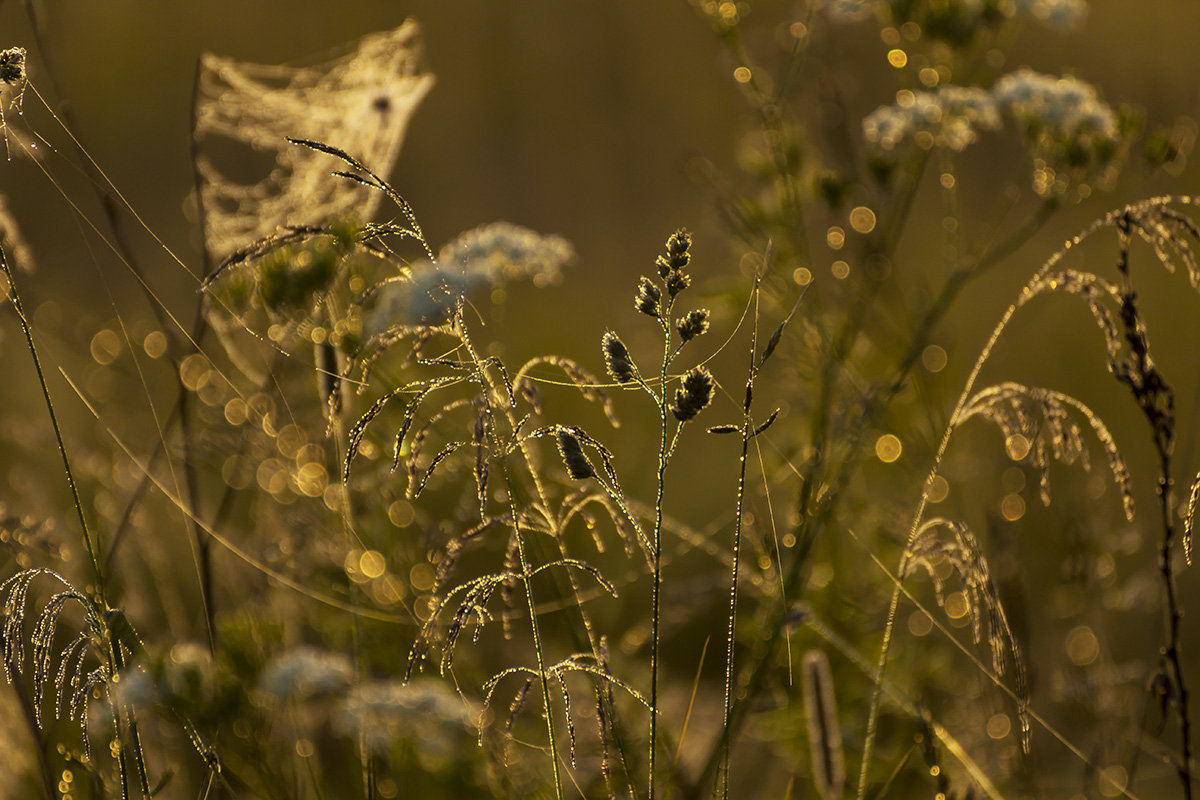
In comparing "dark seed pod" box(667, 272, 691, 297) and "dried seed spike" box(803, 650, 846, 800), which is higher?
"dark seed pod" box(667, 272, 691, 297)

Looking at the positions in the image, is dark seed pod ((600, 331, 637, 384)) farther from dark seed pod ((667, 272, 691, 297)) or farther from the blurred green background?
the blurred green background

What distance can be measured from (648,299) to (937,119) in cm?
140

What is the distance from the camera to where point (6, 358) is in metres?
5.10

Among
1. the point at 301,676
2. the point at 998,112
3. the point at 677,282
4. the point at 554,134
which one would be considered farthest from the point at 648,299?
the point at 554,134

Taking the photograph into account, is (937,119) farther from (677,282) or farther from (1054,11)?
(677,282)

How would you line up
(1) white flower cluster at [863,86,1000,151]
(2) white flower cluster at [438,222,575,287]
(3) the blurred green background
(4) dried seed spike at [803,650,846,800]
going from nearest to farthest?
(4) dried seed spike at [803,650,846,800] < (1) white flower cluster at [863,86,1000,151] < (2) white flower cluster at [438,222,575,287] < (3) the blurred green background

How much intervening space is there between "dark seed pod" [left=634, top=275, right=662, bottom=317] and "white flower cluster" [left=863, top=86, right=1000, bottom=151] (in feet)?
4.26

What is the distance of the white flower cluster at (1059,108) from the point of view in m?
2.12

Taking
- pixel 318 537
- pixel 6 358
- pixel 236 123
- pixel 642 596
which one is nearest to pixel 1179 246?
pixel 318 537

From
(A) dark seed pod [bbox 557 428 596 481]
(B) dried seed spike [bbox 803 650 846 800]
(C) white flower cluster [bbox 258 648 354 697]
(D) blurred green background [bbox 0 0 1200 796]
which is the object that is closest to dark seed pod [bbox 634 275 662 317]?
(A) dark seed pod [bbox 557 428 596 481]

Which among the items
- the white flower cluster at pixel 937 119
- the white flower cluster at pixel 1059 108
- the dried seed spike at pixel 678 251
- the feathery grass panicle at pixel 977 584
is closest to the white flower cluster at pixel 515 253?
the white flower cluster at pixel 937 119

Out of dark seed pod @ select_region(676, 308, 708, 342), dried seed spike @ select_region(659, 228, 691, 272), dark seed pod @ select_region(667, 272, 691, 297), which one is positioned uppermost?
dried seed spike @ select_region(659, 228, 691, 272)

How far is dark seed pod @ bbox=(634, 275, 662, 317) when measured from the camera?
0.94m

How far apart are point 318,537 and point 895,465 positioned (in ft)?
5.03
